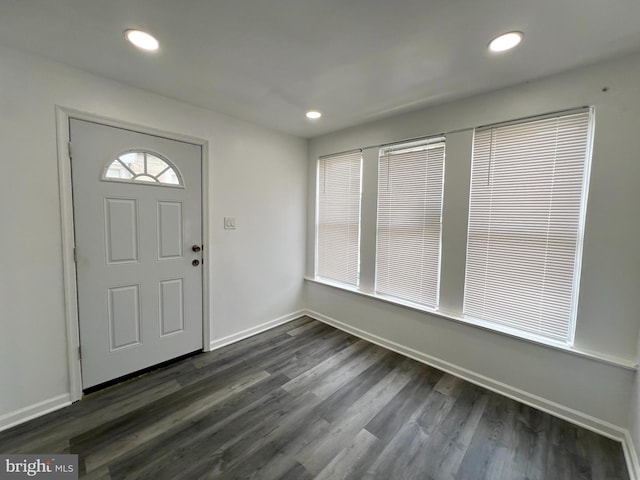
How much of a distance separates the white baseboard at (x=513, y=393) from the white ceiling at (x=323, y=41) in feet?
7.74

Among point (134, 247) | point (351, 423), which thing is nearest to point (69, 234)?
point (134, 247)

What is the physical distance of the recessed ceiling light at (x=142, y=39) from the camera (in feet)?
4.88

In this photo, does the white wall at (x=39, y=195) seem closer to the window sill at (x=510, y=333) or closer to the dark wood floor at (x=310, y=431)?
the dark wood floor at (x=310, y=431)

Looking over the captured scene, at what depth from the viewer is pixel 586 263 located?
1768mm

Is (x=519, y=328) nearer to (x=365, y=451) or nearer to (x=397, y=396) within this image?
(x=397, y=396)

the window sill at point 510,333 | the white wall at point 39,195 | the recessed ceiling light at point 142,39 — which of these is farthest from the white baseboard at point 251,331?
the recessed ceiling light at point 142,39

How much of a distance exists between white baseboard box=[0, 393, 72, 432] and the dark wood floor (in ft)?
0.18

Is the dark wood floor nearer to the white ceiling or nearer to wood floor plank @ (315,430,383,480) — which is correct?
wood floor plank @ (315,430,383,480)

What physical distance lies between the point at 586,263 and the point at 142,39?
10.4 ft

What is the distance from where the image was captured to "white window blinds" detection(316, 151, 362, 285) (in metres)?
3.11

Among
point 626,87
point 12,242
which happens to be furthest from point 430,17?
point 12,242

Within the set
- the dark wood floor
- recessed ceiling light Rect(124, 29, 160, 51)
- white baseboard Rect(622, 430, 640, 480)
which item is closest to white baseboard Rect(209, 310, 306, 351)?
the dark wood floor

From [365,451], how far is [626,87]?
9.09ft

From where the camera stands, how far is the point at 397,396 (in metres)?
2.09
